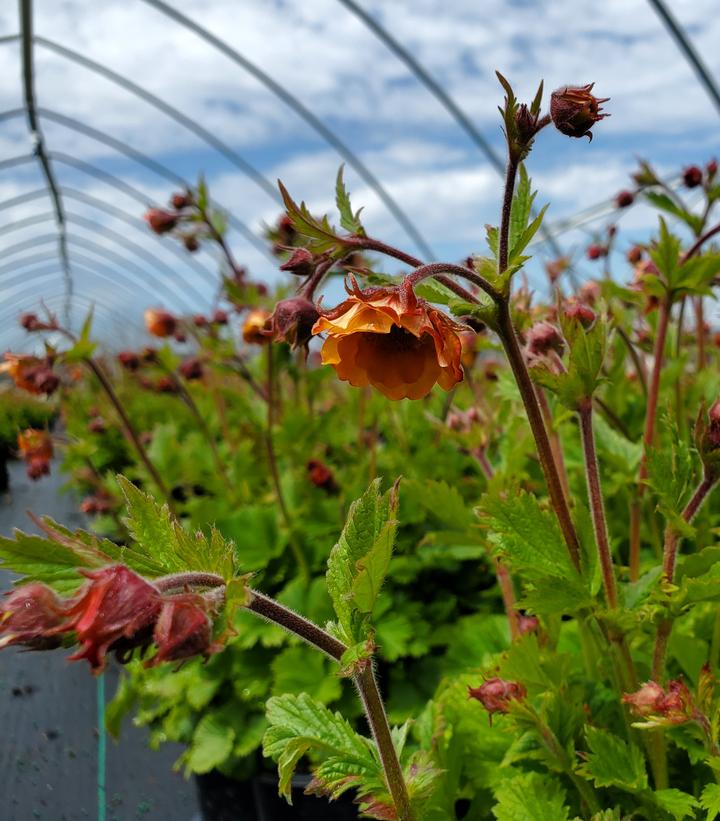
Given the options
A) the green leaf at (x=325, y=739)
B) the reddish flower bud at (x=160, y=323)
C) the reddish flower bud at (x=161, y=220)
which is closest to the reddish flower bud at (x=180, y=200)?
the reddish flower bud at (x=161, y=220)

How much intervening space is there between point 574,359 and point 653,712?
11.9 inches

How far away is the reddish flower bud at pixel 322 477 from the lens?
5.29ft

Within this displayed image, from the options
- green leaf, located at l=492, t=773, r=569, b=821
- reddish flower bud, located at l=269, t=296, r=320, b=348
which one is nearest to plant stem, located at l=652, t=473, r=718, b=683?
green leaf, located at l=492, t=773, r=569, b=821

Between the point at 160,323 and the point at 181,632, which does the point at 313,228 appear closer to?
the point at 181,632

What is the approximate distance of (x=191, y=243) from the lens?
1.77 m

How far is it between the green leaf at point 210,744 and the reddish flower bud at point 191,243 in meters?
0.98

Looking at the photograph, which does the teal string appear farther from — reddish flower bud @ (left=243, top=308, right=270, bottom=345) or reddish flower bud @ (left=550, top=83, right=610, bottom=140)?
reddish flower bud @ (left=550, top=83, right=610, bottom=140)

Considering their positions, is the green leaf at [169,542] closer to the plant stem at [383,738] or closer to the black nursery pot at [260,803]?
the plant stem at [383,738]

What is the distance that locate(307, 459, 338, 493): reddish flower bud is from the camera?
5.29ft

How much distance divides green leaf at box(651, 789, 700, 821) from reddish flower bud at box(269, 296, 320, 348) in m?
0.52

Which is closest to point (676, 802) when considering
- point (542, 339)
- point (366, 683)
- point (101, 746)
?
point (366, 683)

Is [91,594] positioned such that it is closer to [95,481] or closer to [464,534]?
[464,534]

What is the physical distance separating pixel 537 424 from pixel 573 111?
10.1 inches

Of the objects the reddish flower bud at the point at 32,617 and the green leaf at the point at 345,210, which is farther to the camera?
the green leaf at the point at 345,210
